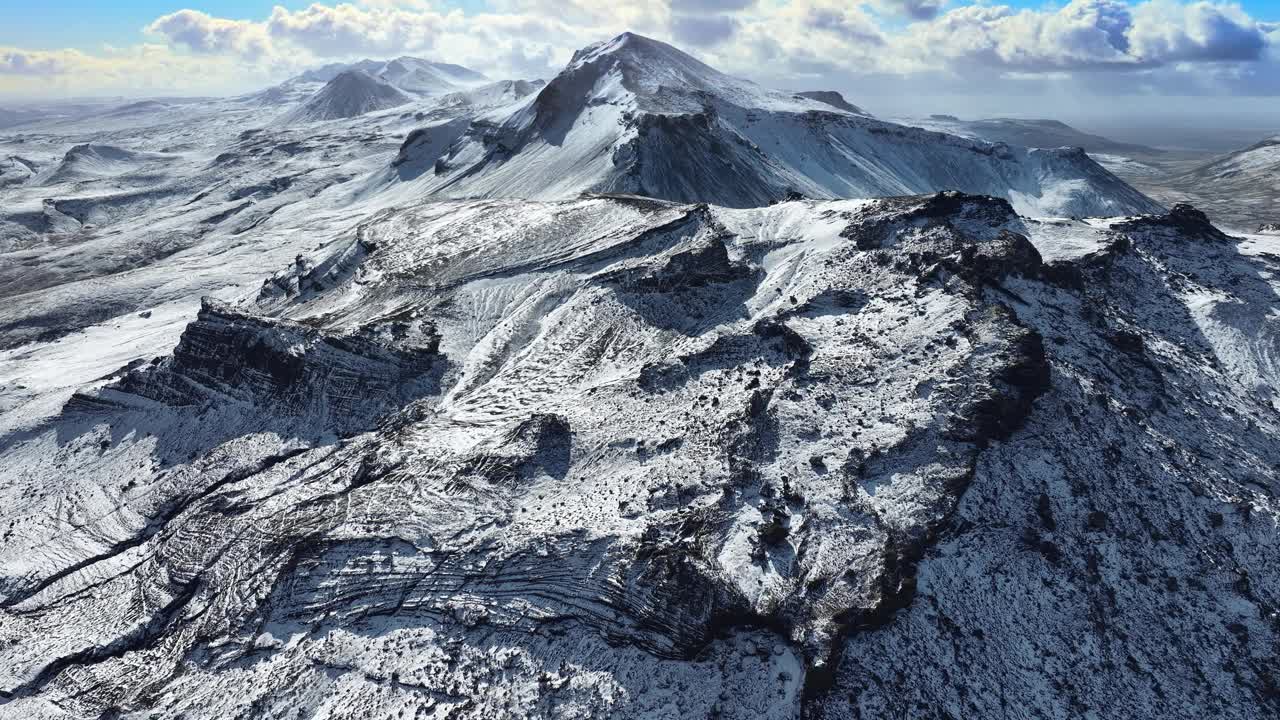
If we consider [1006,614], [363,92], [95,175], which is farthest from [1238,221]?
[363,92]

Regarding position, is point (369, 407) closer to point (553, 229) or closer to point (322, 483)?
point (322, 483)

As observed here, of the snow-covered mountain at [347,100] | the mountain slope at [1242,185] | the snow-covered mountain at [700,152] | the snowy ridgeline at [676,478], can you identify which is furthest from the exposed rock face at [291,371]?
the snow-covered mountain at [347,100]

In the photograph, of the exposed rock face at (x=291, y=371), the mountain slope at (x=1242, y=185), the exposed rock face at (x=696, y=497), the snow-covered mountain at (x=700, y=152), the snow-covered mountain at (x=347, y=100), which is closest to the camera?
the exposed rock face at (x=696, y=497)

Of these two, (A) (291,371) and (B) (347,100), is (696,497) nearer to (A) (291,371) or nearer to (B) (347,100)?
(A) (291,371)

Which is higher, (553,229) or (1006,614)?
(553,229)

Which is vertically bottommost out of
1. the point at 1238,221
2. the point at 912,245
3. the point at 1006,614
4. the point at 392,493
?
the point at 1238,221

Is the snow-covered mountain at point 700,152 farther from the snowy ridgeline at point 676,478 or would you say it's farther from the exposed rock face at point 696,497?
the exposed rock face at point 696,497

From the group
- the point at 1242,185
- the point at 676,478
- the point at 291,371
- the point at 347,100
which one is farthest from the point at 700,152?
the point at 347,100
